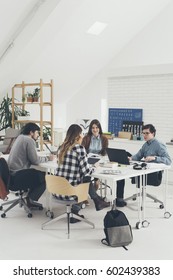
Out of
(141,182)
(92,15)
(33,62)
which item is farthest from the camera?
(33,62)

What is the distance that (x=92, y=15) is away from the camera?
6.97 metres

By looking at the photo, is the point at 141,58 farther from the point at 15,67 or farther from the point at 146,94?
the point at 15,67

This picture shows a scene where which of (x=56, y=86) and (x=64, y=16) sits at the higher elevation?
(x=64, y=16)

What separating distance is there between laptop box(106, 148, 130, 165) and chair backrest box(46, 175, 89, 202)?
2.91 ft

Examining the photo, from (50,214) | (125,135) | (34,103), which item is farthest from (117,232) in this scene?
(34,103)

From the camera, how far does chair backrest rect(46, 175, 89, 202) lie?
13.6ft

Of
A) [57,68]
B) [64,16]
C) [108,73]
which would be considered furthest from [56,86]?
[64,16]

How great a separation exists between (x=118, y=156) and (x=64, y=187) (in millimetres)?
1176

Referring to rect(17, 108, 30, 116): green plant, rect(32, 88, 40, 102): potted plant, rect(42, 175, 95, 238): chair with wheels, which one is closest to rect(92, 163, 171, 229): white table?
rect(42, 175, 95, 238): chair with wheels

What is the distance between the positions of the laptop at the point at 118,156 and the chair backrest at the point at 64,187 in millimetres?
888

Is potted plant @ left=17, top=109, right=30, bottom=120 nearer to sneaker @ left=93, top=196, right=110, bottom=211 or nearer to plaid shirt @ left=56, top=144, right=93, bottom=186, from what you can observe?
sneaker @ left=93, top=196, right=110, bottom=211

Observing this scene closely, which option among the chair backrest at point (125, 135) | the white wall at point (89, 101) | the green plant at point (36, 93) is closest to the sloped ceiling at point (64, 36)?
the white wall at point (89, 101)

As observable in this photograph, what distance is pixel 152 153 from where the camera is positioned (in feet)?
17.6
